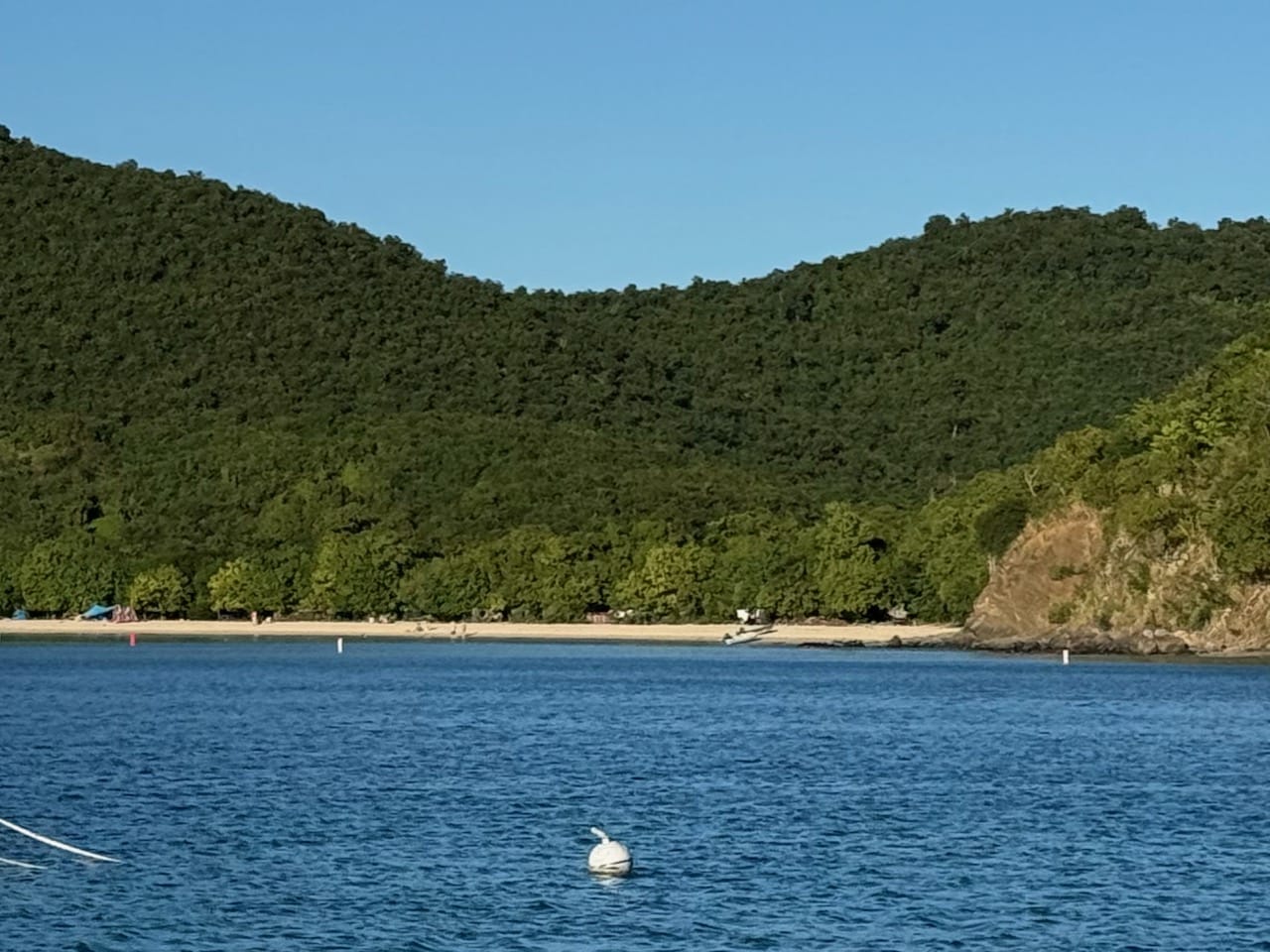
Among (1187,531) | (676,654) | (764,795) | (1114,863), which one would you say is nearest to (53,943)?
(1114,863)

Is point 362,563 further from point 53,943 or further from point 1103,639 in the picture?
point 53,943

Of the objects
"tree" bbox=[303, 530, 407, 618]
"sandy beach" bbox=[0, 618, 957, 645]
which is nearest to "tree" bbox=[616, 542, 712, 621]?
"sandy beach" bbox=[0, 618, 957, 645]

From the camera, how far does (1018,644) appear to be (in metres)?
155

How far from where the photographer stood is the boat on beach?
18175cm

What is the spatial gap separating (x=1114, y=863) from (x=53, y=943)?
70.4ft

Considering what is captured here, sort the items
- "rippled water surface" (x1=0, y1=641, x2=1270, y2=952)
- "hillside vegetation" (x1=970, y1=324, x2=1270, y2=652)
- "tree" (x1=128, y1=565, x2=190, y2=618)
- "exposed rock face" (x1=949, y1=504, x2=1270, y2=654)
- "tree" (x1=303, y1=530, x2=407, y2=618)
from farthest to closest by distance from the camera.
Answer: "tree" (x1=303, y1=530, x2=407, y2=618) → "tree" (x1=128, y1=565, x2=190, y2=618) → "exposed rock face" (x1=949, y1=504, x2=1270, y2=654) → "hillside vegetation" (x1=970, y1=324, x2=1270, y2=652) → "rippled water surface" (x1=0, y1=641, x2=1270, y2=952)

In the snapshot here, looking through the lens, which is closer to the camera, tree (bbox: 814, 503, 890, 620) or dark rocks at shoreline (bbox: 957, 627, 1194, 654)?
dark rocks at shoreline (bbox: 957, 627, 1194, 654)

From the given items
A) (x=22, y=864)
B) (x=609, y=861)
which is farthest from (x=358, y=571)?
(x=609, y=861)

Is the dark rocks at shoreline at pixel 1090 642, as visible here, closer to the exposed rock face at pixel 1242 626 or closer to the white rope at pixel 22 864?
the exposed rock face at pixel 1242 626

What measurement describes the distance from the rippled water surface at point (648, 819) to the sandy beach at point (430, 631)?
79.9 metres

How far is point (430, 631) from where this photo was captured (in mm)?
193000

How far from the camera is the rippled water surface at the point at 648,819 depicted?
131ft

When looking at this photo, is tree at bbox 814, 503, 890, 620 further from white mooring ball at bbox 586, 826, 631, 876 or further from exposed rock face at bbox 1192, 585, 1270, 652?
white mooring ball at bbox 586, 826, 631, 876

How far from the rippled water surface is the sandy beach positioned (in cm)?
7989
